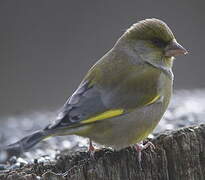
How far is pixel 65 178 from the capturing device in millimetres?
4410

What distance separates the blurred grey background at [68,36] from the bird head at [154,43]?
31.1 ft

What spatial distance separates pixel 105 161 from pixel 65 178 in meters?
0.43

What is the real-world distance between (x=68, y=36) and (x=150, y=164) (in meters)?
12.6

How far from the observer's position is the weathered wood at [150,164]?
181 inches

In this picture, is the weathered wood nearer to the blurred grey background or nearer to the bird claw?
the bird claw

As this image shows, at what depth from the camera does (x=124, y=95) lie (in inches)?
213

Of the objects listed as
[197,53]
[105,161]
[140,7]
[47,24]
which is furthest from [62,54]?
[105,161]

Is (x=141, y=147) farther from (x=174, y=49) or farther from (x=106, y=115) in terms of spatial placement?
(x=174, y=49)

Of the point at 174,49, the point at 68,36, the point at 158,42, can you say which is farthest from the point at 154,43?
the point at 68,36

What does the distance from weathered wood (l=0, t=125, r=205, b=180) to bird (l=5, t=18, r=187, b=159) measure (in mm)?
267

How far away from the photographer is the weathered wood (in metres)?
4.59

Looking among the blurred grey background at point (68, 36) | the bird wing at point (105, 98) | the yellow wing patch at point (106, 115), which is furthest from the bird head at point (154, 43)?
the blurred grey background at point (68, 36)

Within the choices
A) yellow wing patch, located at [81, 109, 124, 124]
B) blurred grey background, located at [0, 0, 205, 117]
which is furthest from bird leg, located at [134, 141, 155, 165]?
blurred grey background, located at [0, 0, 205, 117]

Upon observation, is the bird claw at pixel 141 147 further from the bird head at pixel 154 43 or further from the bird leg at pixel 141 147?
the bird head at pixel 154 43
